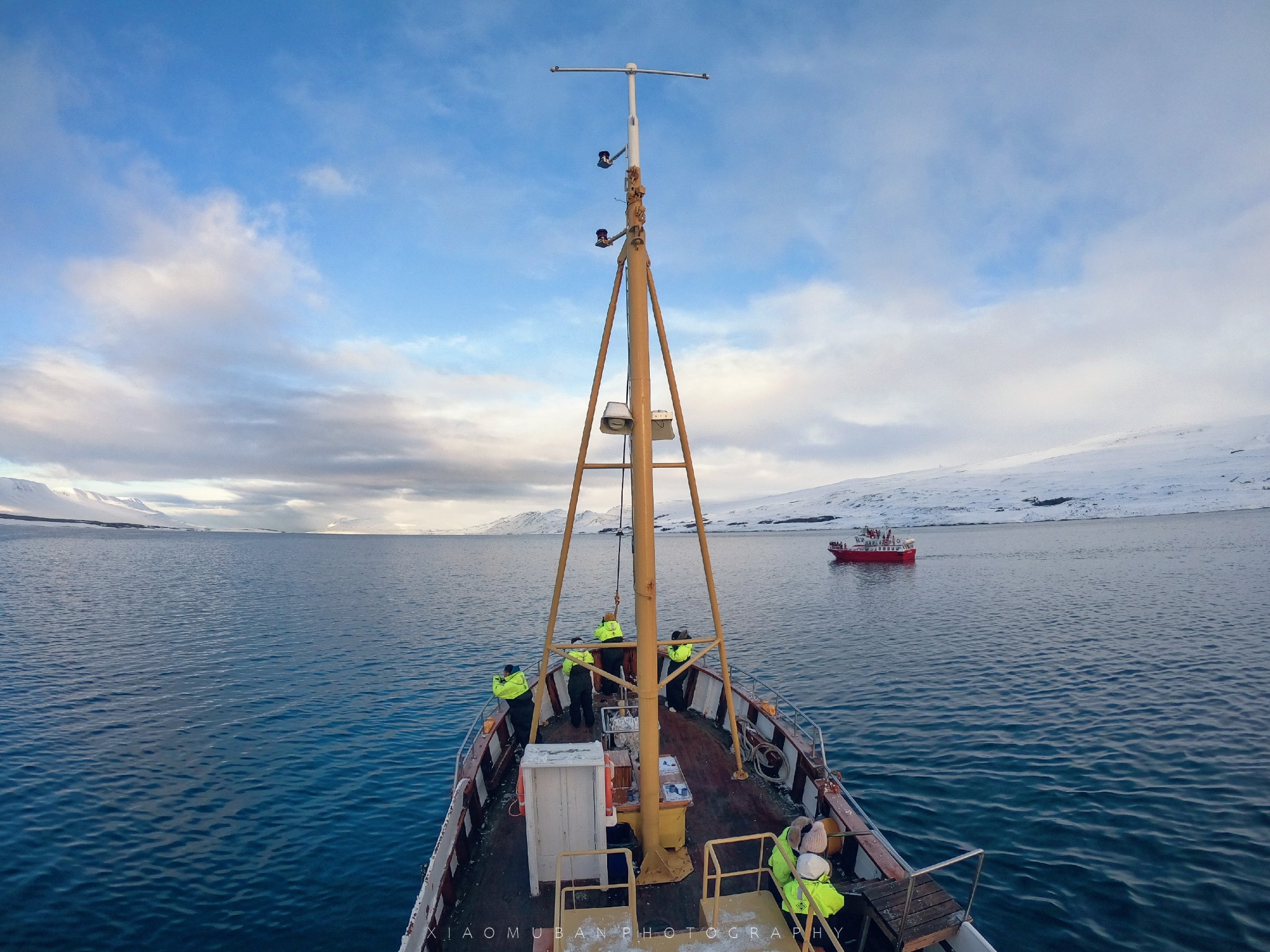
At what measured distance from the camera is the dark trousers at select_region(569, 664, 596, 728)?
13.3 meters

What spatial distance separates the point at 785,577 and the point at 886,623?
104 feet

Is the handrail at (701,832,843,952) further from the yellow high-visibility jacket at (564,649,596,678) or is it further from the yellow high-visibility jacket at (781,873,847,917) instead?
the yellow high-visibility jacket at (564,649,596,678)

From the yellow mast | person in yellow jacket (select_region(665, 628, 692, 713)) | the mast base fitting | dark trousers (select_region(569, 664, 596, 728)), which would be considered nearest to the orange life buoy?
the yellow mast

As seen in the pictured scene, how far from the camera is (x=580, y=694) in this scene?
13.4m

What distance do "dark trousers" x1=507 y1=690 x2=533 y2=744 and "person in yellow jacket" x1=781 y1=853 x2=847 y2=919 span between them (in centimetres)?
732

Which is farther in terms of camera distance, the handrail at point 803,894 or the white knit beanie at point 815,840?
the white knit beanie at point 815,840

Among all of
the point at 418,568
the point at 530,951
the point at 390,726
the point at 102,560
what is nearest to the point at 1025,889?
the point at 530,951

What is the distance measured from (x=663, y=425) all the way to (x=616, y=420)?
1342 mm

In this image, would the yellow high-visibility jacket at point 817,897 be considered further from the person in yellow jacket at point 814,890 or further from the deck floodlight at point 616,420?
the deck floodlight at point 616,420

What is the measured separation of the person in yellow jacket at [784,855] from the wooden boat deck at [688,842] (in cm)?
144

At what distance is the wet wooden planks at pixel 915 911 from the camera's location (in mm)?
6625

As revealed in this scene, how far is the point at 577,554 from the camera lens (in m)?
142

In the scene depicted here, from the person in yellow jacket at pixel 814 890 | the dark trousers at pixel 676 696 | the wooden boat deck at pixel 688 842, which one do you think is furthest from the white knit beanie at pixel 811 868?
the dark trousers at pixel 676 696

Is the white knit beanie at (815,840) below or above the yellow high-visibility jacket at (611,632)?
below
